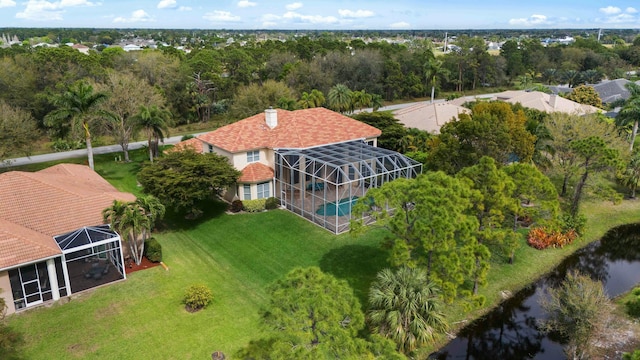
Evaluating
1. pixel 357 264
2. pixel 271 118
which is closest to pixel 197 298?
pixel 357 264

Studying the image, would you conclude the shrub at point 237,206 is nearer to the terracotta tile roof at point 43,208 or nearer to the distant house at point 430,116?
the terracotta tile roof at point 43,208

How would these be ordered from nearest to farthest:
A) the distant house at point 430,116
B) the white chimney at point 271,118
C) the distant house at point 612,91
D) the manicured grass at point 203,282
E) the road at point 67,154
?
the manicured grass at point 203,282 → the white chimney at point 271,118 → the road at point 67,154 → the distant house at point 430,116 → the distant house at point 612,91

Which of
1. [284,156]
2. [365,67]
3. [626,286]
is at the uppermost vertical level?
[365,67]

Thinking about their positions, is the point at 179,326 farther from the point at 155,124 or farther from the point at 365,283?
the point at 155,124

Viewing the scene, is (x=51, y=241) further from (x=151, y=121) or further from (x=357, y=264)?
(x=151, y=121)

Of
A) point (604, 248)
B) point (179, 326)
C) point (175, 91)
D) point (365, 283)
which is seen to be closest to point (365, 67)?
point (175, 91)

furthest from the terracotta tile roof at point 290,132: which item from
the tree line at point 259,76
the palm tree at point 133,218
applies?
the tree line at point 259,76
